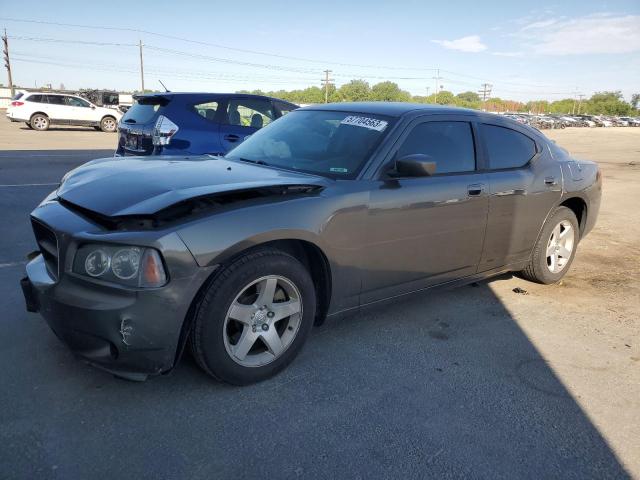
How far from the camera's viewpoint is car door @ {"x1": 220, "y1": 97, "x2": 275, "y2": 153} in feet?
24.1

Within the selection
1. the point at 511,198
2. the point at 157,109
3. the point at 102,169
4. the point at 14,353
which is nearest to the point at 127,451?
the point at 14,353

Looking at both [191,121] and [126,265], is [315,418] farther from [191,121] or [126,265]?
[191,121]

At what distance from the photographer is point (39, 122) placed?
21.8 metres

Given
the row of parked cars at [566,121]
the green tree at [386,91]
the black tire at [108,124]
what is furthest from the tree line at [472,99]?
the black tire at [108,124]

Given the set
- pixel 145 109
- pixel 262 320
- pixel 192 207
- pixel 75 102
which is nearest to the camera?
pixel 192 207

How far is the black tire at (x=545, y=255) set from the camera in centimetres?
464

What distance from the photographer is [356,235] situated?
3.13 metres

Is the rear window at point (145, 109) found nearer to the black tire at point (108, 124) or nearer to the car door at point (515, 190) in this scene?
the car door at point (515, 190)

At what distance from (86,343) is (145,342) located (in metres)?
0.31

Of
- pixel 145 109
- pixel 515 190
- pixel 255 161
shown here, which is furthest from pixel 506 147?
pixel 145 109

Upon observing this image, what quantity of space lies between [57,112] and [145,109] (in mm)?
17620

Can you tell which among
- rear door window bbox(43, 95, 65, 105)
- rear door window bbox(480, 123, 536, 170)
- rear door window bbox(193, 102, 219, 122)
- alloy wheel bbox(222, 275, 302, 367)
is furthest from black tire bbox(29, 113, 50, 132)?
alloy wheel bbox(222, 275, 302, 367)

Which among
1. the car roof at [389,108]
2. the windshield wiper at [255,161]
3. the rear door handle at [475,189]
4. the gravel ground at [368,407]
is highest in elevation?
the car roof at [389,108]

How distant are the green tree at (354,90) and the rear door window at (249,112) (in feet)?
288
